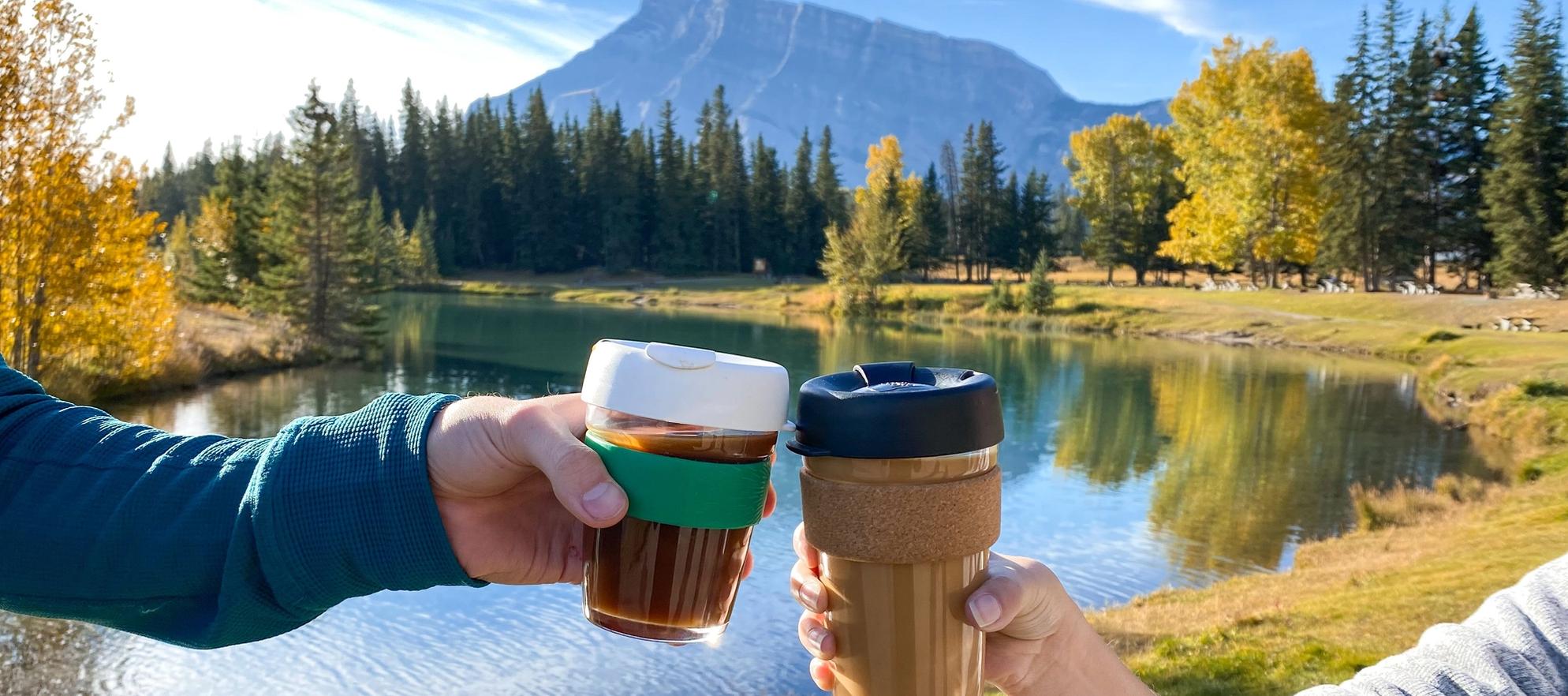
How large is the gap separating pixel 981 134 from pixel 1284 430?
44.3m

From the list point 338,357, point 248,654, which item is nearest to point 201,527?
point 248,654

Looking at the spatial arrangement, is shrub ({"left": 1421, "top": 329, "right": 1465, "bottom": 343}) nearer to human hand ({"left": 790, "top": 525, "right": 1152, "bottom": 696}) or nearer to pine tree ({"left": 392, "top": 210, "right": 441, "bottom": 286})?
human hand ({"left": 790, "top": 525, "right": 1152, "bottom": 696})

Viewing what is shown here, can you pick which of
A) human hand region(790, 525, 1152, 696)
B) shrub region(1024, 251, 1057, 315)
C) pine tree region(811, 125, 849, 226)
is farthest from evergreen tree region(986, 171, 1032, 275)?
human hand region(790, 525, 1152, 696)

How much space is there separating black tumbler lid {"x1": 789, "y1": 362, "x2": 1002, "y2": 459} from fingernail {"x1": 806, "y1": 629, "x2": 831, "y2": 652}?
222 millimetres

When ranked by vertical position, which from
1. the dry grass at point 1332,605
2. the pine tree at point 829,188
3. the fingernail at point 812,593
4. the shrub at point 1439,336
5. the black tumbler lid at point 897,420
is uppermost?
the pine tree at point 829,188

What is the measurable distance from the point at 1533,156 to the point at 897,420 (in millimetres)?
42540

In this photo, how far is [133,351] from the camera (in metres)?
17.2

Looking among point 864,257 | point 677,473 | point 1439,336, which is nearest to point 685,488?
point 677,473

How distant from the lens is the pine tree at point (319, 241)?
28.0 meters

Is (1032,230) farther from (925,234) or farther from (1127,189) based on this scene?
(1127,189)

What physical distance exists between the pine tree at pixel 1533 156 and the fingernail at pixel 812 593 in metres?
41.2

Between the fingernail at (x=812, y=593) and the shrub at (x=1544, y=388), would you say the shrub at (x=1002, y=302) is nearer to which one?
the shrub at (x=1544, y=388)

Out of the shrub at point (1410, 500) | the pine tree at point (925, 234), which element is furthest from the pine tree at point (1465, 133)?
the shrub at point (1410, 500)

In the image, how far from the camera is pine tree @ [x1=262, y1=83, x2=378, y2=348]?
2805 centimetres
